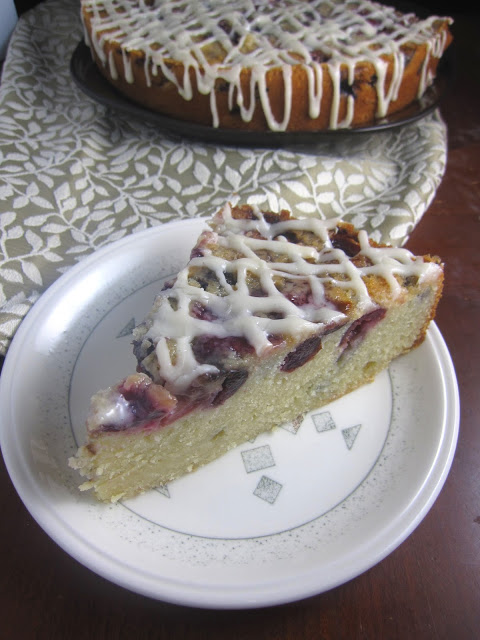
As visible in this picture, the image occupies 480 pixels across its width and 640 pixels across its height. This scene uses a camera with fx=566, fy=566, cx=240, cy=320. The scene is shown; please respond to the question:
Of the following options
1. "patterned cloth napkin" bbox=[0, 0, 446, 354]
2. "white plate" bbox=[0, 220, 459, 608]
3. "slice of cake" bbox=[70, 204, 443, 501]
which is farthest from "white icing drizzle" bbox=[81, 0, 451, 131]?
"white plate" bbox=[0, 220, 459, 608]

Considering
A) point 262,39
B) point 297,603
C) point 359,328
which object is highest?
point 262,39

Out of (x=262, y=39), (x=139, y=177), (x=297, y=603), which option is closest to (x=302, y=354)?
(x=297, y=603)

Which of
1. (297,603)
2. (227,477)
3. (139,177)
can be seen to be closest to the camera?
(297,603)

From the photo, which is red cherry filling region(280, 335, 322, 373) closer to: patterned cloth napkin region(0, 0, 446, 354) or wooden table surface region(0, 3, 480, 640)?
wooden table surface region(0, 3, 480, 640)

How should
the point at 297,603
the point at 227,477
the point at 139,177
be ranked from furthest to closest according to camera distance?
the point at 139,177 < the point at 227,477 < the point at 297,603

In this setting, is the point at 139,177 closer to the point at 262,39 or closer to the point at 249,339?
the point at 262,39

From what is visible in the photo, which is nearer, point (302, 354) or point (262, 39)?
point (302, 354)

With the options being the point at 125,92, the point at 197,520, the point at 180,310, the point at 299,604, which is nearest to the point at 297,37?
the point at 125,92

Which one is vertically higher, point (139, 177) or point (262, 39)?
point (262, 39)
